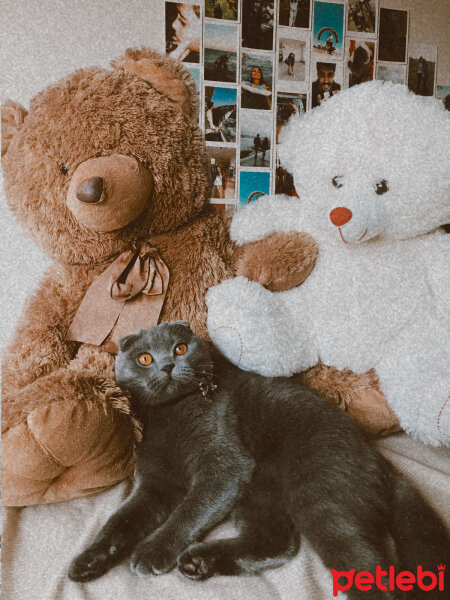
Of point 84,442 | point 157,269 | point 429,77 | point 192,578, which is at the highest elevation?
point 429,77

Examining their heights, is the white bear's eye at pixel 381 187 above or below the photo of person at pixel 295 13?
below

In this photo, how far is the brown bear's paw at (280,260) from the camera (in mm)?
687

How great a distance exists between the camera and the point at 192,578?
51cm

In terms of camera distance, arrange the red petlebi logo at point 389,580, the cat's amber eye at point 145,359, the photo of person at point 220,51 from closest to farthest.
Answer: the red petlebi logo at point 389,580 < the cat's amber eye at point 145,359 < the photo of person at point 220,51

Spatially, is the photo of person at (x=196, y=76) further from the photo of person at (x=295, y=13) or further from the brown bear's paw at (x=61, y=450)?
the brown bear's paw at (x=61, y=450)

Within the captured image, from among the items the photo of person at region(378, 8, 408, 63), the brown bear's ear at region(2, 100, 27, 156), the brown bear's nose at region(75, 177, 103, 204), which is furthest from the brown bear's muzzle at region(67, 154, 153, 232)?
the photo of person at region(378, 8, 408, 63)

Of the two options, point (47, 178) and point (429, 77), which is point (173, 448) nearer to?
point (47, 178)

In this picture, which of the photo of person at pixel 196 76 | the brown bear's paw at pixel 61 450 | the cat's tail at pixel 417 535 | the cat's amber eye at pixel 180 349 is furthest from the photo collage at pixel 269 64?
the cat's tail at pixel 417 535

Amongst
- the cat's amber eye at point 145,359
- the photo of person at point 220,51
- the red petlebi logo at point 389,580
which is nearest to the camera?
the red petlebi logo at point 389,580

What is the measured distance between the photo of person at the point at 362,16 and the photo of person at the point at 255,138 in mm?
205

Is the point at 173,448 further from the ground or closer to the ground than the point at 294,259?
closer to the ground

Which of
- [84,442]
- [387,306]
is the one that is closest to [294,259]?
[387,306]

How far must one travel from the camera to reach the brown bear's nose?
59 cm

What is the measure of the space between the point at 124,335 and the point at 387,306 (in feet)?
1.20
